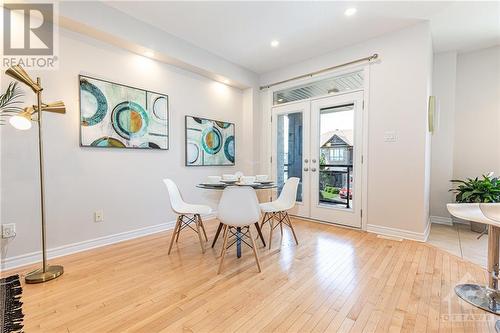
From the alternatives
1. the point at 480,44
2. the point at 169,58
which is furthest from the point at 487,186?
the point at 169,58

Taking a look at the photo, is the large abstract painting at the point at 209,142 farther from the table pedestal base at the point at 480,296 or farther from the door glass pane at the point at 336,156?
the table pedestal base at the point at 480,296

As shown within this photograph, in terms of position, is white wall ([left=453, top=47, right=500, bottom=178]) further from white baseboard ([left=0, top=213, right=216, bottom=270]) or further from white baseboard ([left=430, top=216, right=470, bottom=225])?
white baseboard ([left=0, top=213, right=216, bottom=270])

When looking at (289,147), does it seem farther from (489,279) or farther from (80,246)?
(80,246)

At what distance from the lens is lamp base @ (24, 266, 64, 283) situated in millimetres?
1953

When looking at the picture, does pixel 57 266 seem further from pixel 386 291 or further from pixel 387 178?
pixel 387 178

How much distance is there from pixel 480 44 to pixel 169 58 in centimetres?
460

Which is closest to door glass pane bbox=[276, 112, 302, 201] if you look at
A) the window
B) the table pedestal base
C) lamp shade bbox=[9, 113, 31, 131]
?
the window

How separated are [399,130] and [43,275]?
4.15 meters

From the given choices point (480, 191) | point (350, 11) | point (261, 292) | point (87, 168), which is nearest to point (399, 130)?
point (480, 191)

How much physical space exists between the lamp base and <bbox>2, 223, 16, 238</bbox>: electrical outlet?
47cm

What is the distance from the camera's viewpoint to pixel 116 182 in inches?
116

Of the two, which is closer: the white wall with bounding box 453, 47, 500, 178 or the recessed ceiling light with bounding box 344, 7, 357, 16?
the recessed ceiling light with bounding box 344, 7, 357, 16

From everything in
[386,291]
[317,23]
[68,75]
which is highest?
[317,23]

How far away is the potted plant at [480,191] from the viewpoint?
318cm
